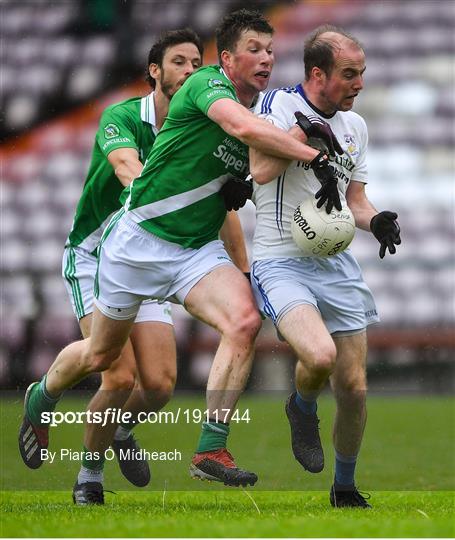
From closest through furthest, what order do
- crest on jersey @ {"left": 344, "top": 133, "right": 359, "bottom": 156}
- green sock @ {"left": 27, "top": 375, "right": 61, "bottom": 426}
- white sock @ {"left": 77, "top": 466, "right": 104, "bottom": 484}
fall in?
crest on jersey @ {"left": 344, "top": 133, "right": 359, "bottom": 156}
white sock @ {"left": 77, "top": 466, "right": 104, "bottom": 484}
green sock @ {"left": 27, "top": 375, "right": 61, "bottom": 426}

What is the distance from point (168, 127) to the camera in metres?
5.51

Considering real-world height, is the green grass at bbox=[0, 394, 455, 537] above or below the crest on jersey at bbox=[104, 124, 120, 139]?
below

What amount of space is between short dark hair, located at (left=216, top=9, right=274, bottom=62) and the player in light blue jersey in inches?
8.6

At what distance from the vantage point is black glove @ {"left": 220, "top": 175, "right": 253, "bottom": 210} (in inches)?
213

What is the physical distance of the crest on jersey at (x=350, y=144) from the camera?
5.55 metres

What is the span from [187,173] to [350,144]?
73cm

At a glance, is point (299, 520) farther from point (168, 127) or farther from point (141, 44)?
point (141, 44)

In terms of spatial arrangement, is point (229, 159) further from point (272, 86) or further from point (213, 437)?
point (272, 86)

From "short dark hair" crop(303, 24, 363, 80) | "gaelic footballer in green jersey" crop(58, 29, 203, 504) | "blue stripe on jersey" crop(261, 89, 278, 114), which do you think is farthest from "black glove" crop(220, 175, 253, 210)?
"gaelic footballer in green jersey" crop(58, 29, 203, 504)

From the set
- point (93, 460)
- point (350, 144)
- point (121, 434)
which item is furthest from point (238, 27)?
point (121, 434)

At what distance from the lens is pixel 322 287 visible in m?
5.44

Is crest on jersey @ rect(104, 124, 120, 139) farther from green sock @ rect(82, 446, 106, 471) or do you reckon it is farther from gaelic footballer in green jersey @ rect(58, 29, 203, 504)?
green sock @ rect(82, 446, 106, 471)

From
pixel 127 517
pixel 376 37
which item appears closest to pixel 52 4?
pixel 376 37

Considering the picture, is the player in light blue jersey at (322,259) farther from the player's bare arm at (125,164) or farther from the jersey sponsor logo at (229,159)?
the player's bare arm at (125,164)
